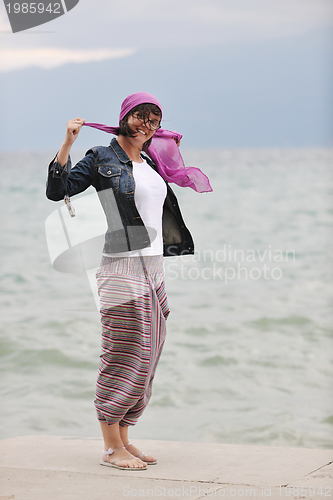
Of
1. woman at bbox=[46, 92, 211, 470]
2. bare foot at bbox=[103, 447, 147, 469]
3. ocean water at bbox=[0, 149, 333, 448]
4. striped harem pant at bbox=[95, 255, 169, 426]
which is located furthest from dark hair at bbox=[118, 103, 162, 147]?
ocean water at bbox=[0, 149, 333, 448]

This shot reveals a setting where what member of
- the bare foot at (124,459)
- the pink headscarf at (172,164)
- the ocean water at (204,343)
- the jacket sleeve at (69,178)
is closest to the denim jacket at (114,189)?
the jacket sleeve at (69,178)

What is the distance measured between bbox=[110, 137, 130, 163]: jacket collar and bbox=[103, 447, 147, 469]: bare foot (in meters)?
1.25

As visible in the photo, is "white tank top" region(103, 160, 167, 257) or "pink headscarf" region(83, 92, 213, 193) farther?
"pink headscarf" region(83, 92, 213, 193)

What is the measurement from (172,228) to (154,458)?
1.02 m

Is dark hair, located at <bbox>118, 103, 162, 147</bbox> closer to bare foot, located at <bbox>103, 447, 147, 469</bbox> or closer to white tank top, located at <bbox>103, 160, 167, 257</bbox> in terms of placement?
white tank top, located at <bbox>103, 160, 167, 257</bbox>

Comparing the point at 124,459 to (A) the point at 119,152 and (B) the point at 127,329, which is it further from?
(A) the point at 119,152

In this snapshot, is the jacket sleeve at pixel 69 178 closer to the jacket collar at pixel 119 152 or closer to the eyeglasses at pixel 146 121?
the jacket collar at pixel 119 152

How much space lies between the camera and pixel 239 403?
14.8 feet

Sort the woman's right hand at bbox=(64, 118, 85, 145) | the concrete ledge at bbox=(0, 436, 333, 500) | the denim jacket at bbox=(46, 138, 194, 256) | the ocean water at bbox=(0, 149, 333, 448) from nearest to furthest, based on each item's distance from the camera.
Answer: the concrete ledge at bbox=(0, 436, 333, 500)
the woman's right hand at bbox=(64, 118, 85, 145)
the denim jacket at bbox=(46, 138, 194, 256)
the ocean water at bbox=(0, 149, 333, 448)

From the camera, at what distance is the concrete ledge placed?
1.98m

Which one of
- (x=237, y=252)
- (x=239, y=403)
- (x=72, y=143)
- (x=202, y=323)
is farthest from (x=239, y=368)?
(x=237, y=252)

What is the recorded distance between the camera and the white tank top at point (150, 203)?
226 centimetres

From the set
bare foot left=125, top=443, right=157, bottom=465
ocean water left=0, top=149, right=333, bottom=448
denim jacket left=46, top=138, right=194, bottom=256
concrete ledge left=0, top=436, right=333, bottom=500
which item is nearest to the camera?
concrete ledge left=0, top=436, right=333, bottom=500

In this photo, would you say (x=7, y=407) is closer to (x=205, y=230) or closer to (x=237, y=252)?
(x=237, y=252)
